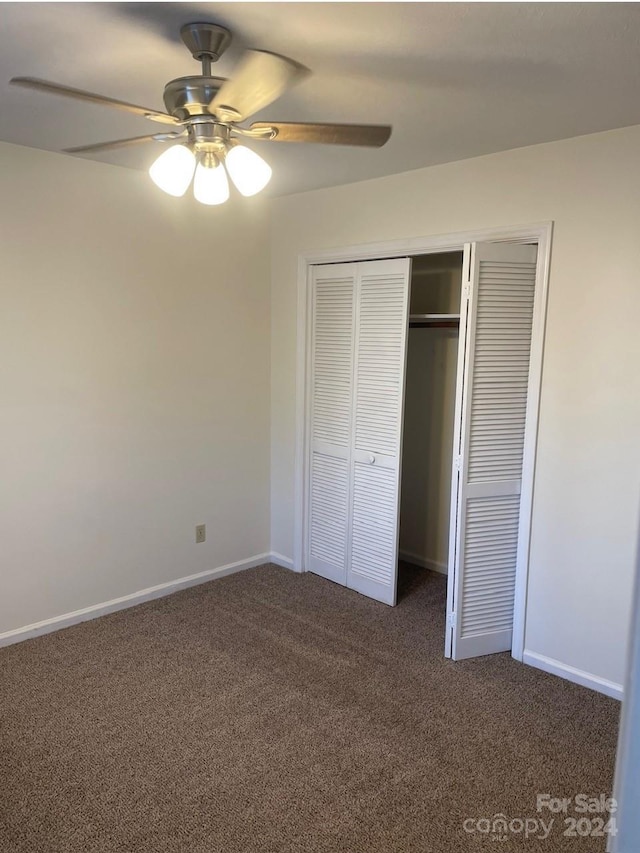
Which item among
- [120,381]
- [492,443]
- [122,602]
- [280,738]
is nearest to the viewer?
[280,738]

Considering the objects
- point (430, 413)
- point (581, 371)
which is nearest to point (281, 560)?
point (430, 413)

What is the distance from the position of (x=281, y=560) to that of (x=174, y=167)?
3.10 metres

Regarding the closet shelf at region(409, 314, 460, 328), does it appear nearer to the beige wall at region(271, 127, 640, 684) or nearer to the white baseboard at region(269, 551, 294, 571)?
the beige wall at region(271, 127, 640, 684)

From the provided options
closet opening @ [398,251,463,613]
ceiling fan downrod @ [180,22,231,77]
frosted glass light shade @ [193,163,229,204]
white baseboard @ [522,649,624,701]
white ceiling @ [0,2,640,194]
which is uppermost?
white ceiling @ [0,2,640,194]

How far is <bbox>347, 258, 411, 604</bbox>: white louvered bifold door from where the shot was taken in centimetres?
364

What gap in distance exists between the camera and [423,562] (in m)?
4.52

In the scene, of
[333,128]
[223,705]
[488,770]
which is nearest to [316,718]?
[223,705]

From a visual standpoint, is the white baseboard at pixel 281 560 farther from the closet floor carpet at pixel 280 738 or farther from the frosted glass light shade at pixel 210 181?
the frosted glass light shade at pixel 210 181

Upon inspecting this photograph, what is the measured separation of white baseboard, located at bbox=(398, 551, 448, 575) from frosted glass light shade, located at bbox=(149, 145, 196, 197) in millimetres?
3289

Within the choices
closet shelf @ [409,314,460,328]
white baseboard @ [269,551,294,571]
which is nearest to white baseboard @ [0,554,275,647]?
white baseboard @ [269,551,294,571]

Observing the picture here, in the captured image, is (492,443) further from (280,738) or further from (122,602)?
(122,602)

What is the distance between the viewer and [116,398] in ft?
11.6

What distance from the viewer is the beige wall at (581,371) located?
8.86 feet

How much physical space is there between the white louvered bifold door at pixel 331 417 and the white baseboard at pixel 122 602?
0.48m
